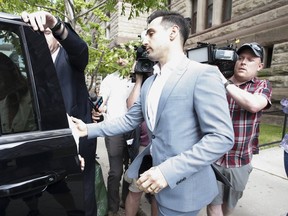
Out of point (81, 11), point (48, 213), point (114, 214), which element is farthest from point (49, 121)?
point (81, 11)

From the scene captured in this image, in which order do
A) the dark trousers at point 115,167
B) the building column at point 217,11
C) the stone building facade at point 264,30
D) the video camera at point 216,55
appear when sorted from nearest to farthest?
the video camera at point 216,55
the dark trousers at point 115,167
the stone building facade at point 264,30
the building column at point 217,11

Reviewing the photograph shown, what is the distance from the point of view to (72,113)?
1.87 m

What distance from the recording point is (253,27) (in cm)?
920

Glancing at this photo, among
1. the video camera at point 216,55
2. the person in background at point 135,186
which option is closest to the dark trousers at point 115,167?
the person in background at point 135,186

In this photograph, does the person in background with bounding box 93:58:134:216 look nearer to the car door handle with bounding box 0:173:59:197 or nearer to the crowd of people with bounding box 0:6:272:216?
the crowd of people with bounding box 0:6:272:216

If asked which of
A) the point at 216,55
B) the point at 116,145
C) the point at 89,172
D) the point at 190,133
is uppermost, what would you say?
the point at 216,55

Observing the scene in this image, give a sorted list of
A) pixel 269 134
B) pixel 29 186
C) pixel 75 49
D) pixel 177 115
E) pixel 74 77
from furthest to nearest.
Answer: pixel 269 134, pixel 74 77, pixel 75 49, pixel 177 115, pixel 29 186

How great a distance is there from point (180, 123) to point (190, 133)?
0.27 ft

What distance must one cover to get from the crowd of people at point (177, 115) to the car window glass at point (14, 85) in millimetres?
135

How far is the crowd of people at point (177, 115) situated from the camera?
1354 mm

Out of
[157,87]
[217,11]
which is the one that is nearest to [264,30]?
[217,11]

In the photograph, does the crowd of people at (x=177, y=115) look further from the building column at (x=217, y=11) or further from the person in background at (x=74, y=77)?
the building column at (x=217, y=11)

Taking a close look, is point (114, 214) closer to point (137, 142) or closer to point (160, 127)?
point (137, 142)

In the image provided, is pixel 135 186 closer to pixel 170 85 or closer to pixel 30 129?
pixel 170 85
